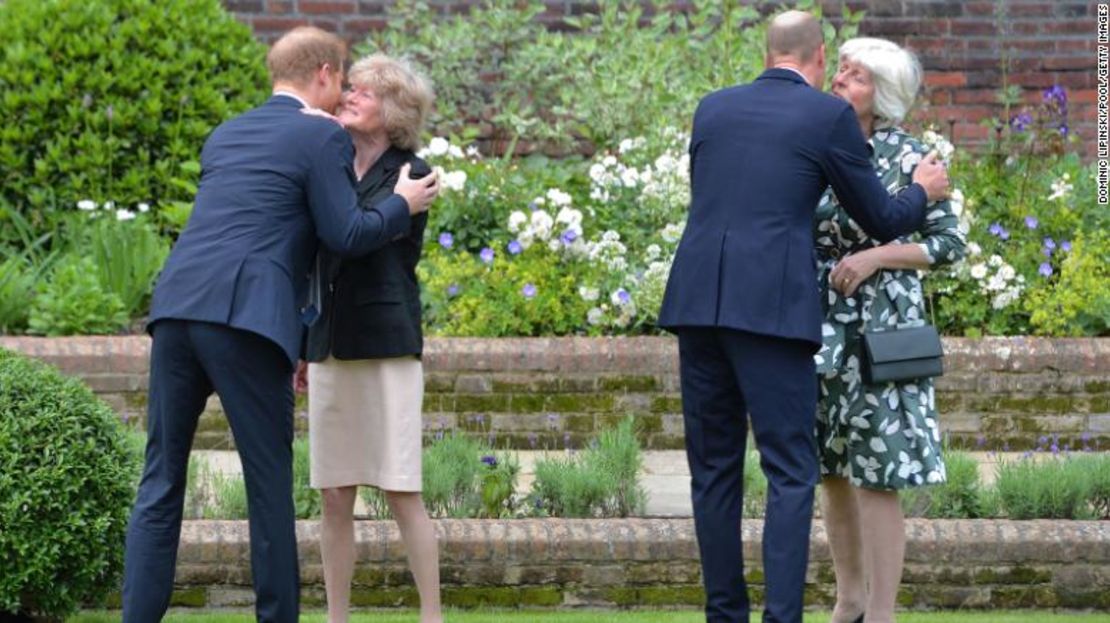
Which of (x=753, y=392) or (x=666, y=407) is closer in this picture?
(x=753, y=392)

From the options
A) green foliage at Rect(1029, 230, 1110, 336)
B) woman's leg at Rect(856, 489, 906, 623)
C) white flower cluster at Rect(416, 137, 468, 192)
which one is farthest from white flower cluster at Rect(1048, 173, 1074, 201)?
woman's leg at Rect(856, 489, 906, 623)

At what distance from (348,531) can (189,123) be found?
4422 mm

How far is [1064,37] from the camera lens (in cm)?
1139

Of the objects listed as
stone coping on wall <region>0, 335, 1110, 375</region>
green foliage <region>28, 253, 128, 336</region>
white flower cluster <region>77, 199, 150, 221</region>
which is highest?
white flower cluster <region>77, 199, 150, 221</region>

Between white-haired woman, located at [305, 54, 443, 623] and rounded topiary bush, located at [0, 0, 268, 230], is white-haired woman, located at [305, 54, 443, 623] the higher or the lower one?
the lower one

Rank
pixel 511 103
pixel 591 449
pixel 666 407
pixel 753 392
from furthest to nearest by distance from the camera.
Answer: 1. pixel 511 103
2. pixel 666 407
3. pixel 591 449
4. pixel 753 392

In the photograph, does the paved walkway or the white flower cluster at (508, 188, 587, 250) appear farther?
the white flower cluster at (508, 188, 587, 250)

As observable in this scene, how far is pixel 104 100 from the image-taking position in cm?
960

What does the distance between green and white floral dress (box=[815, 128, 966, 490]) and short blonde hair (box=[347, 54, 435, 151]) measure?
1.18 meters

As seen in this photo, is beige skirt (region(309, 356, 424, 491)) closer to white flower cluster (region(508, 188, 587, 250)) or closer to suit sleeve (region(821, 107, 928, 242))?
suit sleeve (region(821, 107, 928, 242))

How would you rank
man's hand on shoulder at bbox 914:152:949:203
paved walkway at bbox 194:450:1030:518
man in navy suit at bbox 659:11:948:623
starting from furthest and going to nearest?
paved walkway at bbox 194:450:1030:518
man's hand on shoulder at bbox 914:152:949:203
man in navy suit at bbox 659:11:948:623

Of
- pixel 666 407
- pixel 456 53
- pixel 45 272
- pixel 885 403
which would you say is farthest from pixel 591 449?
pixel 456 53

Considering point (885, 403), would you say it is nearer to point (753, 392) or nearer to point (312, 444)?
point (753, 392)

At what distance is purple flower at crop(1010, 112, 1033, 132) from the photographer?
993cm
